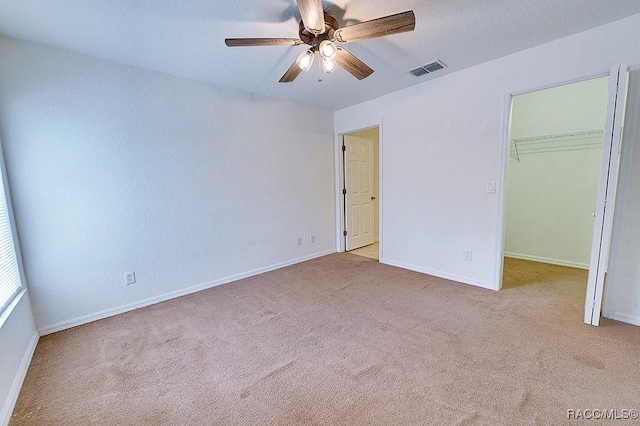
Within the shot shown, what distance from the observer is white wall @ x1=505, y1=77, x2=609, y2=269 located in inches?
126

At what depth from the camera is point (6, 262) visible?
1770 millimetres

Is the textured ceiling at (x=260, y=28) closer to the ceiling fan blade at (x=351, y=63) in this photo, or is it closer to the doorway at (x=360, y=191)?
the ceiling fan blade at (x=351, y=63)

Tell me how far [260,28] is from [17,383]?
280 centimetres

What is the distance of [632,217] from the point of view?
202cm

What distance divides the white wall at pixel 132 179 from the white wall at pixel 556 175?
3.34 metres

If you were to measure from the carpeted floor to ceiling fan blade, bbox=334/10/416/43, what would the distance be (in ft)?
6.89

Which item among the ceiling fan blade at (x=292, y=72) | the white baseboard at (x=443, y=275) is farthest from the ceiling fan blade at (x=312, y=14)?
the white baseboard at (x=443, y=275)

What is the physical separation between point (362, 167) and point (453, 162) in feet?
6.19

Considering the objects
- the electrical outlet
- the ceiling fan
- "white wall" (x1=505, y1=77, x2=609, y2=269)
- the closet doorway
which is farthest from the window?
"white wall" (x1=505, y1=77, x2=609, y2=269)

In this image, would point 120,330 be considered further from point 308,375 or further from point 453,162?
point 453,162

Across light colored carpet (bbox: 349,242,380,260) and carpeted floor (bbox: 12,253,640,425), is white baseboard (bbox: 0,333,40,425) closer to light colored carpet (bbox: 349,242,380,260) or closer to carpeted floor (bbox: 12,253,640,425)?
carpeted floor (bbox: 12,253,640,425)

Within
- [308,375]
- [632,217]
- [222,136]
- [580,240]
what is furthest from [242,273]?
[580,240]

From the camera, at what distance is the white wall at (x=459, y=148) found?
2166 millimetres

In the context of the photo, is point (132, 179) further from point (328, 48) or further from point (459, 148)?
point (459, 148)
